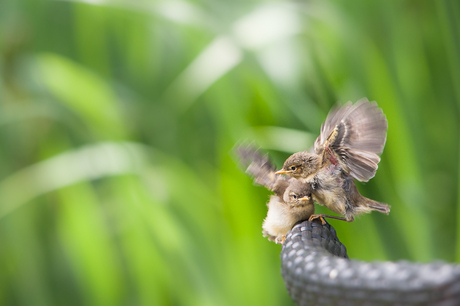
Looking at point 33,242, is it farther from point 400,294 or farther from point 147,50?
point 400,294

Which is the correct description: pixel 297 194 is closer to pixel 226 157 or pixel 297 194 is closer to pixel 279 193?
pixel 279 193

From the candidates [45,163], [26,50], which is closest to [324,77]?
[45,163]

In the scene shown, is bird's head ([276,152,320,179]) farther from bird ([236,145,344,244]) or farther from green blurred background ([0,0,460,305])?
green blurred background ([0,0,460,305])

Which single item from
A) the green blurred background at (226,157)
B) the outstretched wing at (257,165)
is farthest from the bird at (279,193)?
the green blurred background at (226,157)

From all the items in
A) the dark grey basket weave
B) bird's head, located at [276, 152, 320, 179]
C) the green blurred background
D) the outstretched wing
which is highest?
the green blurred background

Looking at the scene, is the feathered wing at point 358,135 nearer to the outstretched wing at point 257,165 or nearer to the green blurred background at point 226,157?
the outstretched wing at point 257,165

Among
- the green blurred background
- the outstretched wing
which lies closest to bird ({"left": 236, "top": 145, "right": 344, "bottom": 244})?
the outstretched wing
